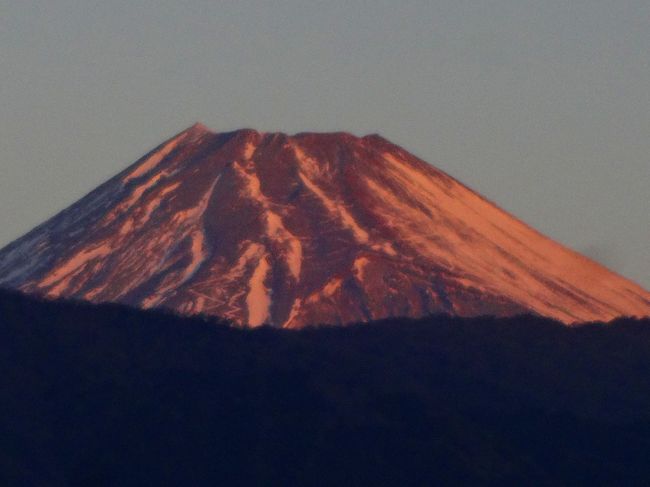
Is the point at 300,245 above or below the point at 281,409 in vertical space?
above

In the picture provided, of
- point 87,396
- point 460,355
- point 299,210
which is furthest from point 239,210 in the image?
point 87,396

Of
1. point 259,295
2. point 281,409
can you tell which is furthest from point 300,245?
point 281,409

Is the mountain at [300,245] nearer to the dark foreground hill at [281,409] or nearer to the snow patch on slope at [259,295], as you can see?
the snow patch on slope at [259,295]

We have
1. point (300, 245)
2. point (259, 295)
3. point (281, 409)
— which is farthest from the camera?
point (300, 245)

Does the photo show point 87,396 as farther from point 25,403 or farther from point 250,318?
point 250,318

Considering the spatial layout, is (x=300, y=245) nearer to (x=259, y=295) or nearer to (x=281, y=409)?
(x=259, y=295)

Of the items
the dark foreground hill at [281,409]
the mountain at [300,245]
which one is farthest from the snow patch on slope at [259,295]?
the dark foreground hill at [281,409]
